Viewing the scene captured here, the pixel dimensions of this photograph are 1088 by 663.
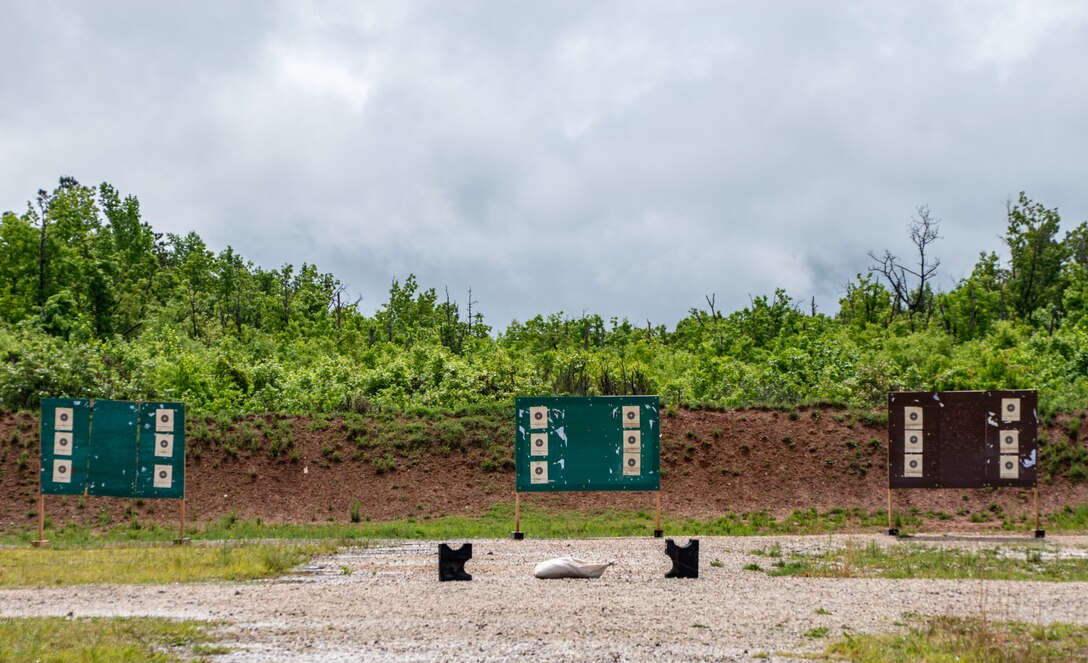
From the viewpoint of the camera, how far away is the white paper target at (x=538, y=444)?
1867 cm

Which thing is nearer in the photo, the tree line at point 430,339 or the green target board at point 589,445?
the green target board at point 589,445

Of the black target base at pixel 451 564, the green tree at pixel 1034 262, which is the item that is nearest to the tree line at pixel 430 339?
the green tree at pixel 1034 262

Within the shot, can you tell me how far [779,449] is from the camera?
25.6 metres

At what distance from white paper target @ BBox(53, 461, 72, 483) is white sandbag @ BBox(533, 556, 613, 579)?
33.0 ft

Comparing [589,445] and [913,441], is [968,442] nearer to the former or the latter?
[913,441]

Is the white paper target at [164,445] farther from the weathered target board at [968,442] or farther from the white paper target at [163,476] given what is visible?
the weathered target board at [968,442]

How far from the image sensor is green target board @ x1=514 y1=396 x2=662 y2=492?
1858cm

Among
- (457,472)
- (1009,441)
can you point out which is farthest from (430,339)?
(1009,441)

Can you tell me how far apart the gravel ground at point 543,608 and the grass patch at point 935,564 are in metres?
0.55

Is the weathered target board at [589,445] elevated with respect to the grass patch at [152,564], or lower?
elevated

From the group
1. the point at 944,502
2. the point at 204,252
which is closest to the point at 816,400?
the point at 944,502

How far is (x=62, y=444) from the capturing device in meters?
18.7

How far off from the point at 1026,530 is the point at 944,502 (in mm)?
2939

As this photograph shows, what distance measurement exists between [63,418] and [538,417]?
331 inches
